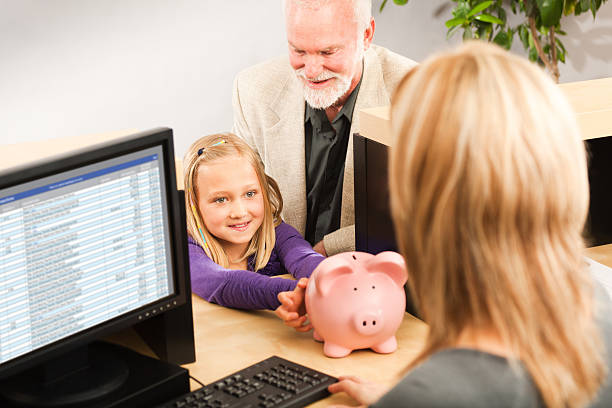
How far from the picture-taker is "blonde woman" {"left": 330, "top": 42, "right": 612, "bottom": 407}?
571 millimetres

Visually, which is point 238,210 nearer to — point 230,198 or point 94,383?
point 230,198

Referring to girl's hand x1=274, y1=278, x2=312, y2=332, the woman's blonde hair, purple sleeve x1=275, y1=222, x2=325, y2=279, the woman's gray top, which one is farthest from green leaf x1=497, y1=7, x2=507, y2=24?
the woman's gray top

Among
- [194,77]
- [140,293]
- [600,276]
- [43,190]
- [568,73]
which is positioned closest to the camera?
[43,190]

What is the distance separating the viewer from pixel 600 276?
128 cm

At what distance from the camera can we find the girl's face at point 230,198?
144 centimetres

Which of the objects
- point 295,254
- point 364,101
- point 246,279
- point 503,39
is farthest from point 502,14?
point 246,279

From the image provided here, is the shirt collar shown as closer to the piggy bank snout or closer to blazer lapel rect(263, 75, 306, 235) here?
blazer lapel rect(263, 75, 306, 235)

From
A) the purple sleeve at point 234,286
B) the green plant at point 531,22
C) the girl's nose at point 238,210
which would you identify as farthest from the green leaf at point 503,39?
the purple sleeve at point 234,286

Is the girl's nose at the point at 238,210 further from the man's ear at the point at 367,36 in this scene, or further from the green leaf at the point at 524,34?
the green leaf at the point at 524,34

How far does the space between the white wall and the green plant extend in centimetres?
16

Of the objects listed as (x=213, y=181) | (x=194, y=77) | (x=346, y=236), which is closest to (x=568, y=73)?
(x=194, y=77)

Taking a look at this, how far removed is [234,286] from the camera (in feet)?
4.28

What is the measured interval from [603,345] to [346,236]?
101cm

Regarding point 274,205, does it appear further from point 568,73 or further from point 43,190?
point 568,73
